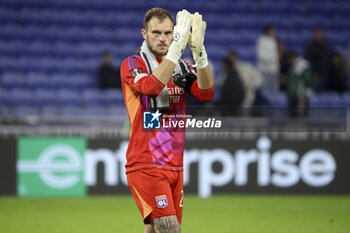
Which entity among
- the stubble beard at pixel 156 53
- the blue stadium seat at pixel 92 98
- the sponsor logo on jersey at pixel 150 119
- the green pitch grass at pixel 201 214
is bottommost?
the green pitch grass at pixel 201 214

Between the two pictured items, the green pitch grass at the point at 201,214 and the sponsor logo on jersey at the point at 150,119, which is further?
the green pitch grass at the point at 201,214

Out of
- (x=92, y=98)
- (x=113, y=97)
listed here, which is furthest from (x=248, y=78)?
(x=92, y=98)

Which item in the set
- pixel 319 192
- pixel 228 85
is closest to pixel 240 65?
pixel 228 85

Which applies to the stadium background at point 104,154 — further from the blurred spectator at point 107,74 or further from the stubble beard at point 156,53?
the stubble beard at point 156,53

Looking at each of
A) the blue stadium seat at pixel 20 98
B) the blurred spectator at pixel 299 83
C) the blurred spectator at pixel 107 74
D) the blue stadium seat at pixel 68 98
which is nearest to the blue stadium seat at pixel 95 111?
the blurred spectator at pixel 107 74

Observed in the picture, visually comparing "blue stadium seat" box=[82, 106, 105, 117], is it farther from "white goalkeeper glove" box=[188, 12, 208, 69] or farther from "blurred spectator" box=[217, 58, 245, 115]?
"white goalkeeper glove" box=[188, 12, 208, 69]

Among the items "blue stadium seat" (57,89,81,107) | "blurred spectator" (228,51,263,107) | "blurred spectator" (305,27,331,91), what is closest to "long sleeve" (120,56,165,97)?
"blurred spectator" (228,51,263,107)

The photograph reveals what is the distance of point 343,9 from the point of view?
16844 mm

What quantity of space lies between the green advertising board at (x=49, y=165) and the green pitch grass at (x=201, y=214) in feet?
0.73

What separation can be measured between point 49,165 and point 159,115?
6.42 meters

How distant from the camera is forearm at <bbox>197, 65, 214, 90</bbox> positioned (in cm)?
404

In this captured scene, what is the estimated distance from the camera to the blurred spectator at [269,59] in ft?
41.4

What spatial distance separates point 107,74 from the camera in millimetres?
12906

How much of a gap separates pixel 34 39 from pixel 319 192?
8.97m
